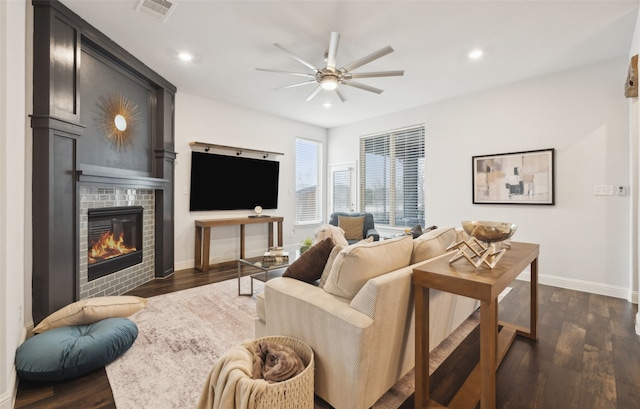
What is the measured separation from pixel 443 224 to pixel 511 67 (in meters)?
2.41

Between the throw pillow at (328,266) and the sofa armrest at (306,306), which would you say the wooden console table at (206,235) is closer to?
the sofa armrest at (306,306)

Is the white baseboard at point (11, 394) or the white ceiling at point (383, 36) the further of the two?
the white ceiling at point (383, 36)

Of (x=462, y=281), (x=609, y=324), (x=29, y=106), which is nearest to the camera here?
(x=462, y=281)

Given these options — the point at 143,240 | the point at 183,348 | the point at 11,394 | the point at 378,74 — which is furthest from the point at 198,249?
the point at 378,74

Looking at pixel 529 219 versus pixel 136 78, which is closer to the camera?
pixel 136 78

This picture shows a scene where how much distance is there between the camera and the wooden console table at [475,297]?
130cm

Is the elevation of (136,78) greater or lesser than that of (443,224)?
greater

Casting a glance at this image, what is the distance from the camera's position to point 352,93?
444 cm

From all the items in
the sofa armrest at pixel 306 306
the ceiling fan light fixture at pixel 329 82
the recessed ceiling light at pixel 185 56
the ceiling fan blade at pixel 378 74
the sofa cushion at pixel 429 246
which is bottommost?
the sofa armrest at pixel 306 306

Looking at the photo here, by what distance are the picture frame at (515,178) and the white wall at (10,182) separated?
4955 mm

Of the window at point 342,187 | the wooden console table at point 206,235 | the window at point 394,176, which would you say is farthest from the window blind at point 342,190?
the wooden console table at point 206,235

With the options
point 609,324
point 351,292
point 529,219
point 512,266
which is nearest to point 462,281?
point 512,266

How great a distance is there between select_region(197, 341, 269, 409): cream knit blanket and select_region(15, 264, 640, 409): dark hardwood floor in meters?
0.73

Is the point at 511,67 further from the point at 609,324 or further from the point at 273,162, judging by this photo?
the point at 273,162
